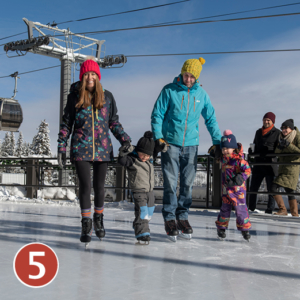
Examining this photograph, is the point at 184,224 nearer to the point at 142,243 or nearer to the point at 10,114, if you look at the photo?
the point at 142,243

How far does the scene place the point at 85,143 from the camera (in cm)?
266

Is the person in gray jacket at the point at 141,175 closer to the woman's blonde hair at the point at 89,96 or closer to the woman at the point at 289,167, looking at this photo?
the woman's blonde hair at the point at 89,96

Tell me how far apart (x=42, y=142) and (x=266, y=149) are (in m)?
40.6

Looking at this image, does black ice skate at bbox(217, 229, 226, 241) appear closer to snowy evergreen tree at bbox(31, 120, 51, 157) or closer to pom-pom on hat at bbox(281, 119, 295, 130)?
pom-pom on hat at bbox(281, 119, 295, 130)

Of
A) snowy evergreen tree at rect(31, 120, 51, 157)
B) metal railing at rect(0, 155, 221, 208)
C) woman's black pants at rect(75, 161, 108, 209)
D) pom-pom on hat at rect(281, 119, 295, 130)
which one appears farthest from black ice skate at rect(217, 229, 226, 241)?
snowy evergreen tree at rect(31, 120, 51, 157)

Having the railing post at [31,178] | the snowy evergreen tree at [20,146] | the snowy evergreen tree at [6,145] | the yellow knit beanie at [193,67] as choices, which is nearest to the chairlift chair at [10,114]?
the railing post at [31,178]

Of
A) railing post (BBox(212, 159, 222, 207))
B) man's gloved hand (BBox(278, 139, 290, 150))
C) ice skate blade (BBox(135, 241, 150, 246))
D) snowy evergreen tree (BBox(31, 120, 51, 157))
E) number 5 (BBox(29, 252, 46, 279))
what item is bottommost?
ice skate blade (BBox(135, 241, 150, 246))

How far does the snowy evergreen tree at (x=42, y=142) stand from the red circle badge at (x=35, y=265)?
4152 cm

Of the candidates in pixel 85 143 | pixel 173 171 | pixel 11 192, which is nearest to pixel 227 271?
pixel 173 171

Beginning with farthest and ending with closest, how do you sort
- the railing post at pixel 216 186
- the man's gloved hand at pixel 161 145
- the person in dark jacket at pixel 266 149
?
the railing post at pixel 216 186
the person in dark jacket at pixel 266 149
the man's gloved hand at pixel 161 145

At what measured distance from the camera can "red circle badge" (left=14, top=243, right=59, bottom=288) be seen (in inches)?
67.0

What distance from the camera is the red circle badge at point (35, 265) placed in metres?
1.70

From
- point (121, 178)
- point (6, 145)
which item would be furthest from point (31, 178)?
point (6, 145)

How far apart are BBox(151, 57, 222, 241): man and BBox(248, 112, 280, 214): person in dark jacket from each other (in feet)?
6.93
